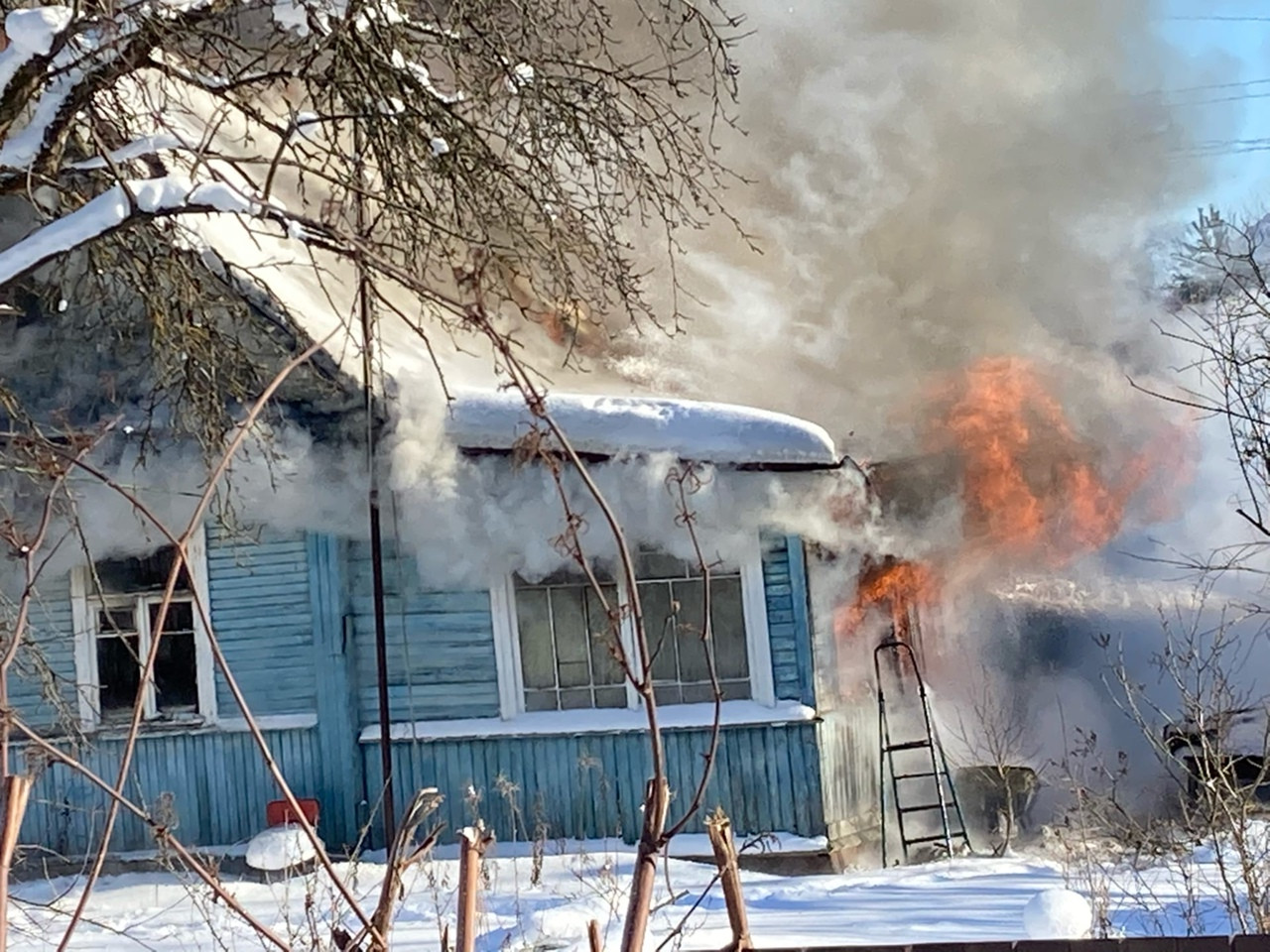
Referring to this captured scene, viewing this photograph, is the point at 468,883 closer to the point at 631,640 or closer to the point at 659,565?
the point at 631,640

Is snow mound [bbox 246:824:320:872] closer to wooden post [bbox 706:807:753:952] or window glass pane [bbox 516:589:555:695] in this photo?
window glass pane [bbox 516:589:555:695]

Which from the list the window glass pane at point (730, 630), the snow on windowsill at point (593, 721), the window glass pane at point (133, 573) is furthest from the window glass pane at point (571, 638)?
the window glass pane at point (133, 573)

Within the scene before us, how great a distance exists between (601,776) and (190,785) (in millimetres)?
3301

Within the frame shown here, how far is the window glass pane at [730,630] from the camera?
9.98m

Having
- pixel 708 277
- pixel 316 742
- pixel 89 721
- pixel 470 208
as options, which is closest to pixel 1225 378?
pixel 470 208

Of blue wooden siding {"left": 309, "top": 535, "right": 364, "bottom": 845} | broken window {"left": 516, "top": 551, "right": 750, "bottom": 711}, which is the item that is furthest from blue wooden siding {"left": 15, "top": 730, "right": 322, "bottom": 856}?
broken window {"left": 516, "top": 551, "right": 750, "bottom": 711}

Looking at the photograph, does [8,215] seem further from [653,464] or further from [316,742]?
[653,464]

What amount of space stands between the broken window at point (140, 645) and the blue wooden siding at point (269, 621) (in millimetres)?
335

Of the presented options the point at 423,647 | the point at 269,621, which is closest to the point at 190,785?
the point at 269,621

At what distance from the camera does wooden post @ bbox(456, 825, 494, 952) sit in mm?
1707

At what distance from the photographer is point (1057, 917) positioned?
5.66 m

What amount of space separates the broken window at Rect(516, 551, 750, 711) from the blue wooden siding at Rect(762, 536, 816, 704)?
25cm

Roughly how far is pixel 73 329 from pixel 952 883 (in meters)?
7.80

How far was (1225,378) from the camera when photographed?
644cm
